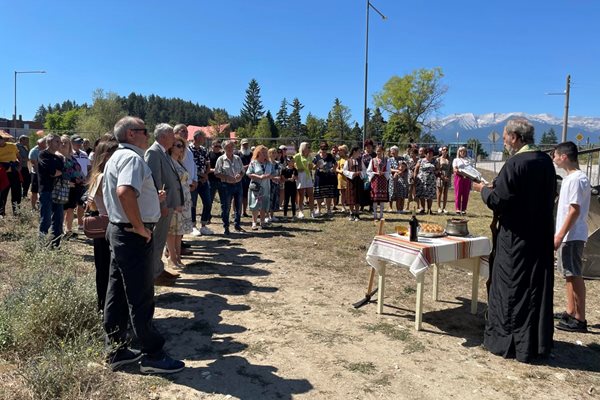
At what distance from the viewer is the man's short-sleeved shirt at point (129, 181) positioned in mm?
3191

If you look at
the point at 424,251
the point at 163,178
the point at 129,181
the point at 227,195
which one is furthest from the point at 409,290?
the point at 227,195

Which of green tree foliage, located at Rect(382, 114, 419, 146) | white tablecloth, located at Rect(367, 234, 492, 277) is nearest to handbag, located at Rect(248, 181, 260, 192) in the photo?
white tablecloth, located at Rect(367, 234, 492, 277)

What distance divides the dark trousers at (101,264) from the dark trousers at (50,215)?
3.38 m

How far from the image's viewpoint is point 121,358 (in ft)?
11.6

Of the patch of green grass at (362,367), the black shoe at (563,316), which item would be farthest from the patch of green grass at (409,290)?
the patch of green grass at (362,367)

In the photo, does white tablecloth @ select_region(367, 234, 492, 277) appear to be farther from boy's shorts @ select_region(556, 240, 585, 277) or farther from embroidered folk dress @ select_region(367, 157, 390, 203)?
embroidered folk dress @ select_region(367, 157, 390, 203)

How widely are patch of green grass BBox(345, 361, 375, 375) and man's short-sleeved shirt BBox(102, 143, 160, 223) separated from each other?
6.43 feet

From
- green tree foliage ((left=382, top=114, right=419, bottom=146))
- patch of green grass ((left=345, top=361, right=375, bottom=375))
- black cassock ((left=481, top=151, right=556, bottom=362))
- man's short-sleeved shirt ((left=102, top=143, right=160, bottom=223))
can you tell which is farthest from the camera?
green tree foliage ((left=382, top=114, right=419, bottom=146))

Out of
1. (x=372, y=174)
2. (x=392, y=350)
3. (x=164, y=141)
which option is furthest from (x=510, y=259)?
(x=372, y=174)

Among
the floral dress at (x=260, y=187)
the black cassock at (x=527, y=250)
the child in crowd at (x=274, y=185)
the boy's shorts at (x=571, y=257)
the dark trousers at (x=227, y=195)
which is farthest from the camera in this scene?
the child in crowd at (x=274, y=185)

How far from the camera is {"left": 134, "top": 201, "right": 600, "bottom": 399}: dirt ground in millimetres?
3457

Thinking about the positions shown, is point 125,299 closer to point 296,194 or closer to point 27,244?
point 27,244

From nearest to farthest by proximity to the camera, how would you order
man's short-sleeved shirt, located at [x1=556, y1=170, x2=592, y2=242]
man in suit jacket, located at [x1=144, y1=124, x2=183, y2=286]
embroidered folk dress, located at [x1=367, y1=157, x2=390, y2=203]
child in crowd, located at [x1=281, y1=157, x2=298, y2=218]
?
man's short-sleeved shirt, located at [x1=556, y1=170, x2=592, y2=242] → man in suit jacket, located at [x1=144, y1=124, x2=183, y2=286] → embroidered folk dress, located at [x1=367, y1=157, x2=390, y2=203] → child in crowd, located at [x1=281, y1=157, x2=298, y2=218]

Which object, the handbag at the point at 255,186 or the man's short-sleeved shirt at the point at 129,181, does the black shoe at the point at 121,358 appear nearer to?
the man's short-sleeved shirt at the point at 129,181
